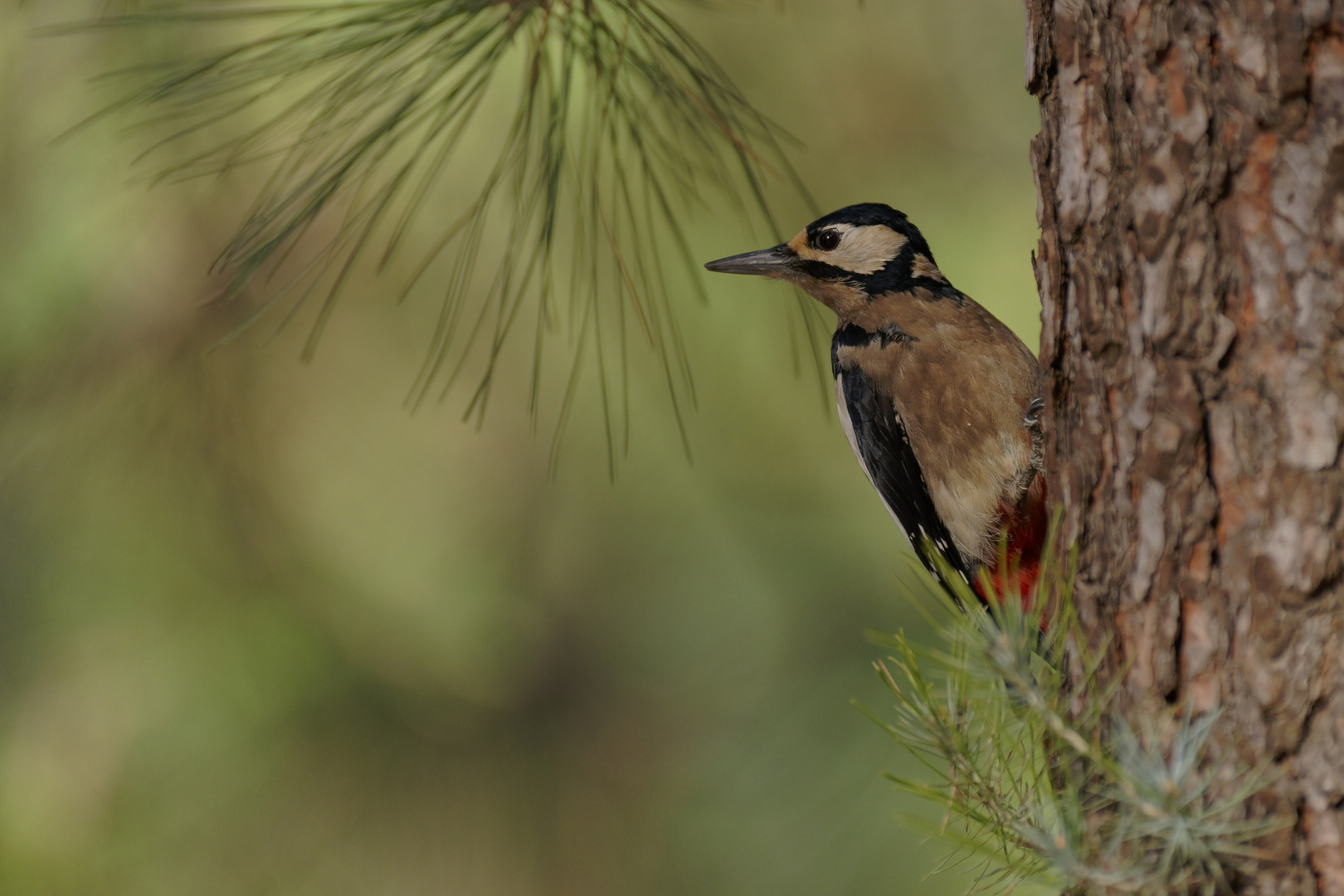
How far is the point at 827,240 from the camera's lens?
162 cm

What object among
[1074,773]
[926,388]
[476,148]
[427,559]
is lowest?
[427,559]

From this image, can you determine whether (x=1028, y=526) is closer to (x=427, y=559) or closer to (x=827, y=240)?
(x=827, y=240)

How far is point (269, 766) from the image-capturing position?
2.24 meters

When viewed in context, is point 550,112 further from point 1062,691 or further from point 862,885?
point 862,885

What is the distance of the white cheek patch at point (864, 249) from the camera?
161 centimetres

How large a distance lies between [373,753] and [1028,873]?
1900 millimetres

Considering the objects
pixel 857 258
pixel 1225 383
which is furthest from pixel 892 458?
pixel 1225 383

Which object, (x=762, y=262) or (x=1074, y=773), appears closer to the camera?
(x=1074, y=773)

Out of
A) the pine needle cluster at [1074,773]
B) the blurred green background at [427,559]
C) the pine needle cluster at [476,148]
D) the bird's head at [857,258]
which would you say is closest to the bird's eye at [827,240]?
the bird's head at [857,258]

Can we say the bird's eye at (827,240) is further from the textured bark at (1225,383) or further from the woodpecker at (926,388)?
the textured bark at (1225,383)

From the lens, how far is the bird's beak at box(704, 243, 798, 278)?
164 centimetres

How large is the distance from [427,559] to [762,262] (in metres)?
1.22

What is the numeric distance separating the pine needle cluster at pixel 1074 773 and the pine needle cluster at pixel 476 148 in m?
0.56

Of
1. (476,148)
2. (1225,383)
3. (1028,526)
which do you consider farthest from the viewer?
(476,148)
